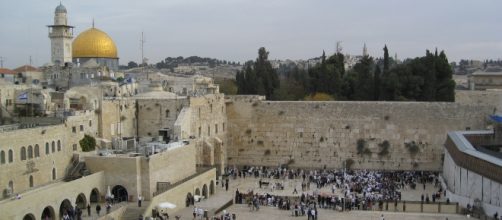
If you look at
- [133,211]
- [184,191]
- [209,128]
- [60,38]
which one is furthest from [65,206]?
[60,38]

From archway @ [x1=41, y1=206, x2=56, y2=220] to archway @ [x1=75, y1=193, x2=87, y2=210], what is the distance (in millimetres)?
1458

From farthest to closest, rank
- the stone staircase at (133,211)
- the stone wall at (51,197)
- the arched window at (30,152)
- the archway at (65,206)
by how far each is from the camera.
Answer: the arched window at (30,152)
the stone staircase at (133,211)
the archway at (65,206)
the stone wall at (51,197)

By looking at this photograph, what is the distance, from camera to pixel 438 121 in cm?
3275

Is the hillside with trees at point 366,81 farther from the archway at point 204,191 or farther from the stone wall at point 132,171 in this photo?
the stone wall at point 132,171

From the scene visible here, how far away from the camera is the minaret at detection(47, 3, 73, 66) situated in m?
40.5

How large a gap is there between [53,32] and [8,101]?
15.1 metres

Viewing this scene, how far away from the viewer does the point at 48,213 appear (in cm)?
1980

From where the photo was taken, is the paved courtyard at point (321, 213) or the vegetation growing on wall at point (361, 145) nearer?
the paved courtyard at point (321, 213)

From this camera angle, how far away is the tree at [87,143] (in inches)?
973

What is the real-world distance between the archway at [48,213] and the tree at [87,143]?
5154mm

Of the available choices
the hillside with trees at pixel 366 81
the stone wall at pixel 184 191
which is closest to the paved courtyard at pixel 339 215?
the stone wall at pixel 184 191

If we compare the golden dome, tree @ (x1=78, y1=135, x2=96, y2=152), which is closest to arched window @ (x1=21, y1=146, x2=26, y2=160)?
tree @ (x1=78, y1=135, x2=96, y2=152)

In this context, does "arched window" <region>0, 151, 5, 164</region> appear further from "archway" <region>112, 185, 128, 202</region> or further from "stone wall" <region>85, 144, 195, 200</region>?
"archway" <region>112, 185, 128, 202</region>

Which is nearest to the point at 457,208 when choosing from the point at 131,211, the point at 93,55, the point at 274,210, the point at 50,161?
the point at 274,210
